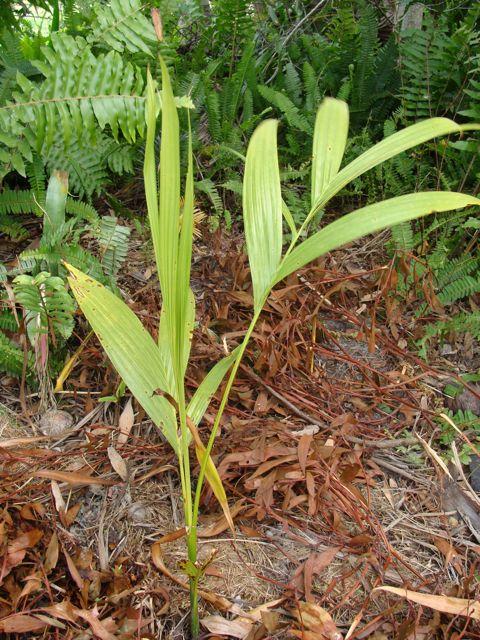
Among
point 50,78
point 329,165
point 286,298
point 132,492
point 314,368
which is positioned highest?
point 50,78

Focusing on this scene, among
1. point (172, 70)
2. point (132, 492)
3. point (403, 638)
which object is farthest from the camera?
point (172, 70)

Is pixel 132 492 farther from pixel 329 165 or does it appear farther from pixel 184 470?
pixel 329 165

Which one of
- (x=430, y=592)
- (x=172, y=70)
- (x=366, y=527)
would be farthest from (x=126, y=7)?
(x=430, y=592)

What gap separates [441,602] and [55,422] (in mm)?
931

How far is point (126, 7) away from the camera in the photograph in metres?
1.71

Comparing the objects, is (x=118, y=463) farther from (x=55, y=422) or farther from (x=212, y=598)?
(x=212, y=598)

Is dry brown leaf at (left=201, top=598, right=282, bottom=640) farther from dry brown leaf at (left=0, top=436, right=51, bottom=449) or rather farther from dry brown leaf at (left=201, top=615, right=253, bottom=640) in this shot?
dry brown leaf at (left=0, top=436, right=51, bottom=449)

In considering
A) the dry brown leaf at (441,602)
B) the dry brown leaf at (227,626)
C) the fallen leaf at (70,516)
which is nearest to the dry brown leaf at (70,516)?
the fallen leaf at (70,516)

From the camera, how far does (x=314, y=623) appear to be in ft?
3.51

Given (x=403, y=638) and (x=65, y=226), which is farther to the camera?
(x=65, y=226)

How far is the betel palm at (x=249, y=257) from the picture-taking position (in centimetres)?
90

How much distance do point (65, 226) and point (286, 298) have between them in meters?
0.64

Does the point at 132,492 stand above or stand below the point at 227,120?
below

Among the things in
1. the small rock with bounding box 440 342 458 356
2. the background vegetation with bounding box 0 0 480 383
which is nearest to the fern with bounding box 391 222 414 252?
the background vegetation with bounding box 0 0 480 383
